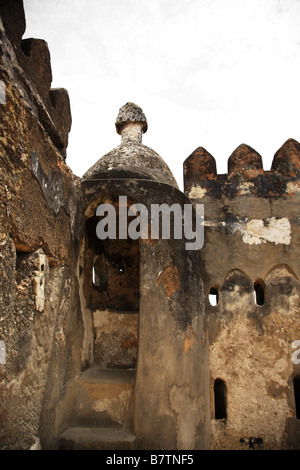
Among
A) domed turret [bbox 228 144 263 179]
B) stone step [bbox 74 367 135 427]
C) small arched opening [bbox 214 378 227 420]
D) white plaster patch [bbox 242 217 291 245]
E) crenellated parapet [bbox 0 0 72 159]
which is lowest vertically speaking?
small arched opening [bbox 214 378 227 420]

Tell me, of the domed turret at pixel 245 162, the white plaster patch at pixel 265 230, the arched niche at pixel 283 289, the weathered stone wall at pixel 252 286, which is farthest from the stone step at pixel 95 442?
the domed turret at pixel 245 162

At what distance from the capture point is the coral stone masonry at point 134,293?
2125mm

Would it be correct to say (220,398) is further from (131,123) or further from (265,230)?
(131,123)

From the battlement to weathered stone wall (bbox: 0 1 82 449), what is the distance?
2314mm

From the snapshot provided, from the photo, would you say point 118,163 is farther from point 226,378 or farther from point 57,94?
point 226,378

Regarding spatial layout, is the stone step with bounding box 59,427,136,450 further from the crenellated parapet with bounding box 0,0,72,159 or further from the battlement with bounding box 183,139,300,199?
the battlement with bounding box 183,139,300,199

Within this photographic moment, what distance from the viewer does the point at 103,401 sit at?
3.03 m

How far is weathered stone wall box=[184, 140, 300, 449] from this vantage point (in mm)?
3766

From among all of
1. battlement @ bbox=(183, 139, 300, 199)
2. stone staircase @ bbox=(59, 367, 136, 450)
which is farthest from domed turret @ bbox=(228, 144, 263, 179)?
stone staircase @ bbox=(59, 367, 136, 450)

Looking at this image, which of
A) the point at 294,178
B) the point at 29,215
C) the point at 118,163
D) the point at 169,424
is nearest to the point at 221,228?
the point at 294,178

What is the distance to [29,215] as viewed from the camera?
2.16m

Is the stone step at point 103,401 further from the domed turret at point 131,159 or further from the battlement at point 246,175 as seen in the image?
the battlement at point 246,175

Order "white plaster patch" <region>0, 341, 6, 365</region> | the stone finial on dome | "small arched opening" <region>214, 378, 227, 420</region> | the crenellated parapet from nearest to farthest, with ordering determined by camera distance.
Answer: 1. "white plaster patch" <region>0, 341, 6, 365</region>
2. the crenellated parapet
3. "small arched opening" <region>214, 378, 227, 420</region>
4. the stone finial on dome
